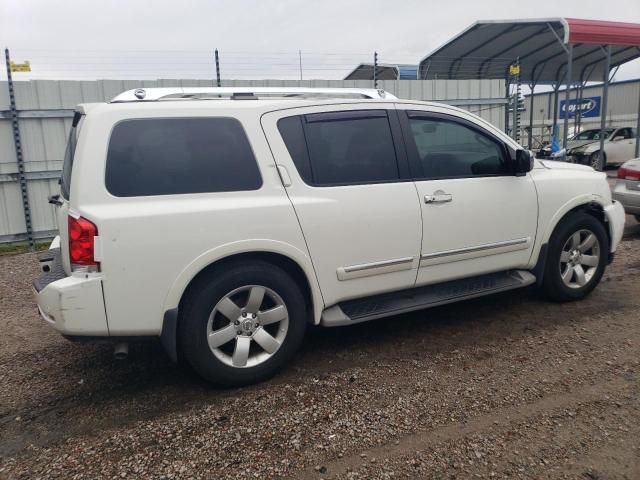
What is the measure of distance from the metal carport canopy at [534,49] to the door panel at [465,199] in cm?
1031

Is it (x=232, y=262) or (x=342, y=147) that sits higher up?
(x=342, y=147)

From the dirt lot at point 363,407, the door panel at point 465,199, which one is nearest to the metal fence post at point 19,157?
the dirt lot at point 363,407

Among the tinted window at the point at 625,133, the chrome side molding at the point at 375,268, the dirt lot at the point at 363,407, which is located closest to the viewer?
the dirt lot at the point at 363,407

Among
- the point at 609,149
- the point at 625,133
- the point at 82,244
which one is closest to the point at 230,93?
the point at 82,244

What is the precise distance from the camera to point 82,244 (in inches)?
117

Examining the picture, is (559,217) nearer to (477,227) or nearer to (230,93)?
(477,227)

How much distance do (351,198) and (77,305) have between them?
184 cm

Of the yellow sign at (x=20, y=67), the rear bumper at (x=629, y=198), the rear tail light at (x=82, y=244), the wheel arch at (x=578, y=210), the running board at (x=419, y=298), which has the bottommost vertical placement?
the running board at (x=419, y=298)

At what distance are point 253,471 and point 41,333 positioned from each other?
294cm

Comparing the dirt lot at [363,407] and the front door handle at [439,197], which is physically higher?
the front door handle at [439,197]

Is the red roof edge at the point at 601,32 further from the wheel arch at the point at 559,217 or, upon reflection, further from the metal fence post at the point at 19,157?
the metal fence post at the point at 19,157

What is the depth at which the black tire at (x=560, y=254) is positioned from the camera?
4664 mm

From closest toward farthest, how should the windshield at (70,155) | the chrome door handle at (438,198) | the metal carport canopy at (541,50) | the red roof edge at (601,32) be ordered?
1. the windshield at (70,155)
2. the chrome door handle at (438,198)
3. the red roof edge at (601,32)
4. the metal carport canopy at (541,50)

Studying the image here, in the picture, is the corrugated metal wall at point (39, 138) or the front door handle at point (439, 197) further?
the corrugated metal wall at point (39, 138)
